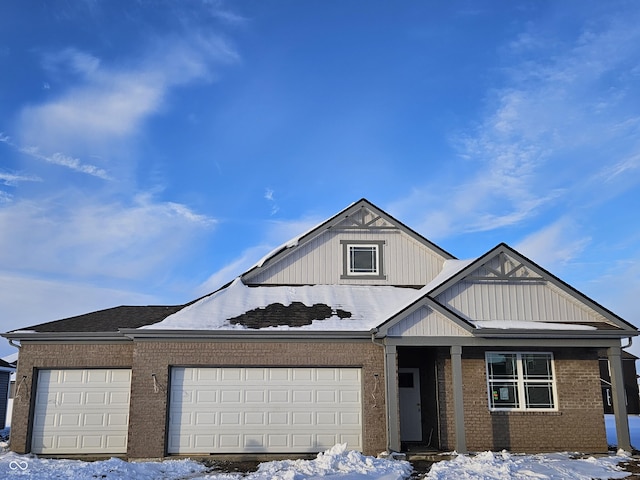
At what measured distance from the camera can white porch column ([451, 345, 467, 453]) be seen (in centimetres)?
1348

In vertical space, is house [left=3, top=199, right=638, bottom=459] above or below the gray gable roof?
below

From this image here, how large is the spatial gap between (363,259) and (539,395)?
253 inches

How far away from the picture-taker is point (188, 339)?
1402 cm

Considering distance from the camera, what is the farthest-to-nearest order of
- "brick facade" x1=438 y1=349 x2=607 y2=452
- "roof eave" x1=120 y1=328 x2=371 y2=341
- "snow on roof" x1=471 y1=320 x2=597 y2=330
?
"brick facade" x1=438 y1=349 x2=607 y2=452 → "snow on roof" x1=471 y1=320 x2=597 y2=330 → "roof eave" x1=120 y1=328 x2=371 y2=341

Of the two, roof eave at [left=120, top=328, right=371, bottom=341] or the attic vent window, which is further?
the attic vent window

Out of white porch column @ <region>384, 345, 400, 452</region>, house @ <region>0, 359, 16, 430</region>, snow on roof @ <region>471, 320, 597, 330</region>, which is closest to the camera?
white porch column @ <region>384, 345, 400, 452</region>

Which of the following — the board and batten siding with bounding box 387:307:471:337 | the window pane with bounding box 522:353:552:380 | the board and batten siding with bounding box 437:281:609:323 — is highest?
the board and batten siding with bounding box 437:281:609:323

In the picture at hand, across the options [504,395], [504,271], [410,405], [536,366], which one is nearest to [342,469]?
[410,405]

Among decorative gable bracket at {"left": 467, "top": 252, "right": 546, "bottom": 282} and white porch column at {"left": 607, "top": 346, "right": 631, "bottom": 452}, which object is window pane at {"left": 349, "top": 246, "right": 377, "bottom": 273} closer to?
decorative gable bracket at {"left": 467, "top": 252, "right": 546, "bottom": 282}

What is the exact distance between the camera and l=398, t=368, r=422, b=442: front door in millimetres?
15445

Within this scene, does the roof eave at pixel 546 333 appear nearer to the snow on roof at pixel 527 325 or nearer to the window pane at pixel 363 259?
the snow on roof at pixel 527 325

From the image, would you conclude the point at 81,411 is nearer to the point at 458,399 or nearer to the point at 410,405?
the point at 410,405

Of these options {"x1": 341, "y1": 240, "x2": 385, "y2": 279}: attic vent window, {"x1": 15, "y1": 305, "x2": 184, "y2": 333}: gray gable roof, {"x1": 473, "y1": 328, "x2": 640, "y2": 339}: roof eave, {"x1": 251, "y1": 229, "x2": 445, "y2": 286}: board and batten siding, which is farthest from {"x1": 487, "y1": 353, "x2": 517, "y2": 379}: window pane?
{"x1": 15, "y1": 305, "x2": 184, "y2": 333}: gray gable roof

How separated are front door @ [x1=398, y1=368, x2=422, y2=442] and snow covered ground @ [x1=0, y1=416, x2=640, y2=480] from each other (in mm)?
2502
